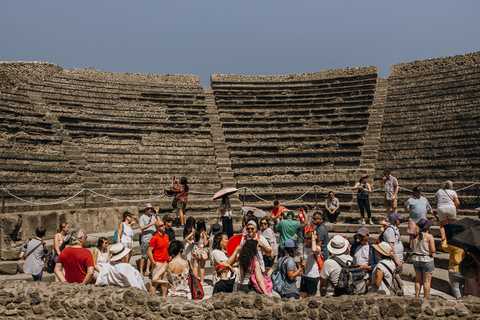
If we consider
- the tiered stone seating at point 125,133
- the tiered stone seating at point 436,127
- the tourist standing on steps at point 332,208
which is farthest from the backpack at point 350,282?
the tiered stone seating at point 125,133

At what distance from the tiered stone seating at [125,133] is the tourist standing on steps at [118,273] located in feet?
20.4

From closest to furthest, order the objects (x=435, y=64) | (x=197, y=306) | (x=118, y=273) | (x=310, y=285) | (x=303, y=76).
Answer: (x=197, y=306) < (x=118, y=273) < (x=310, y=285) < (x=435, y=64) < (x=303, y=76)

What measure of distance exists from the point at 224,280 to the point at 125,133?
10912 mm

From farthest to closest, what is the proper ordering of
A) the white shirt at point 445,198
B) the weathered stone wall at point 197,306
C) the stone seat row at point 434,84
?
1. the stone seat row at point 434,84
2. the white shirt at point 445,198
3. the weathered stone wall at point 197,306

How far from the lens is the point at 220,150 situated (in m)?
15.1

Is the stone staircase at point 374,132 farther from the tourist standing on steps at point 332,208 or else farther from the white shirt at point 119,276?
the white shirt at point 119,276

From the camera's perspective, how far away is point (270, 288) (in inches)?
207

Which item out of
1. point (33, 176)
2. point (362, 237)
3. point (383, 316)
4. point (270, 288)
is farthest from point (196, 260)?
point (33, 176)

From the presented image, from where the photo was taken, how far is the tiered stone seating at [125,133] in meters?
12.6

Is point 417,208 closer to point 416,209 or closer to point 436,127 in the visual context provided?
point 416,209

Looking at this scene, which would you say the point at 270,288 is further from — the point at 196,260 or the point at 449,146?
the point at 449,146

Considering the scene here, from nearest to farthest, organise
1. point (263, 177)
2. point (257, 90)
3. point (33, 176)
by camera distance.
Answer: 1. point (33, 176)
2. point (263, 177)
3. point (257, 90)

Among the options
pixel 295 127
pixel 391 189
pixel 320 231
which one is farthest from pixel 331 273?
pixel 295 127

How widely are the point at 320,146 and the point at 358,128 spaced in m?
1.71
